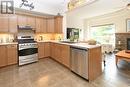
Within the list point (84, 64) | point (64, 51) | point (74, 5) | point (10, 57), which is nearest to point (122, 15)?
point (74, 5)

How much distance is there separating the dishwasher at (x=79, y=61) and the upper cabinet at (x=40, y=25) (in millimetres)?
2796

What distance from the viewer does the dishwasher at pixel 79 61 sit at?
2.75m

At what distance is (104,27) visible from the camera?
26.9 feet

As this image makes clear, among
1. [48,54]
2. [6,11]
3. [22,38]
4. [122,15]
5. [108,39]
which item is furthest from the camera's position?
[108,39]

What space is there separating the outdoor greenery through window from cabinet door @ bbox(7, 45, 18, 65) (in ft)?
20.9

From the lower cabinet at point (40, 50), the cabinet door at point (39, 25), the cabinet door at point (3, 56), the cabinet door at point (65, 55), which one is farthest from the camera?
the cabinet door at point (39, 25)

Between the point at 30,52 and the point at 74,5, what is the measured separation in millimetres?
2709

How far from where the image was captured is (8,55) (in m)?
4.14

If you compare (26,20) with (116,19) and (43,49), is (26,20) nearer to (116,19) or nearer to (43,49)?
(43,49)

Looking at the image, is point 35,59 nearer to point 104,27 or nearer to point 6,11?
point 6,11

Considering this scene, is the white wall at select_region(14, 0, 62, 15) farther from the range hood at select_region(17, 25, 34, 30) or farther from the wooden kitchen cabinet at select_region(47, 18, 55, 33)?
the range hood at select_region(17, 25, 34, 30)

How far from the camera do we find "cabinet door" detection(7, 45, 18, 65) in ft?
13.6

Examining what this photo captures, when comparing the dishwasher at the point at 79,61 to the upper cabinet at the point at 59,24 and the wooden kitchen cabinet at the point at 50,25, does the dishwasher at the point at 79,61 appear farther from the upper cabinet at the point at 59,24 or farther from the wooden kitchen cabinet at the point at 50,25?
the wooden kitchen cabinet at the point at 50,25

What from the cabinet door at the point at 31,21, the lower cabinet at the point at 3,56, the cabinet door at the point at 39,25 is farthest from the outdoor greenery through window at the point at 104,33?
the lower cabinet at the point at 3,56
